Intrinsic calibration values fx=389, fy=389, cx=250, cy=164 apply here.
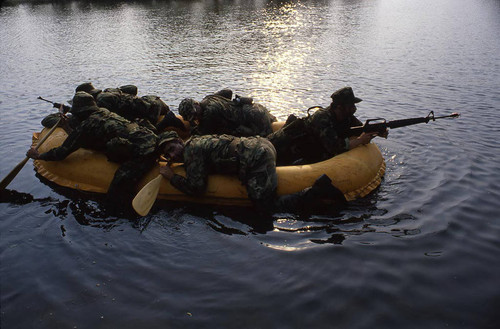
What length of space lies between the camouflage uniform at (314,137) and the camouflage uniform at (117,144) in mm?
2240

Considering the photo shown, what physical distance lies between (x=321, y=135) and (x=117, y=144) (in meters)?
3.36

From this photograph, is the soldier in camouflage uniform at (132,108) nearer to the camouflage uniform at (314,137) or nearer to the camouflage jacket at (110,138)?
the camouflage jacket at (110,138)

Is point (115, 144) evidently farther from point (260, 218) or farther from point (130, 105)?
point (260, 218)

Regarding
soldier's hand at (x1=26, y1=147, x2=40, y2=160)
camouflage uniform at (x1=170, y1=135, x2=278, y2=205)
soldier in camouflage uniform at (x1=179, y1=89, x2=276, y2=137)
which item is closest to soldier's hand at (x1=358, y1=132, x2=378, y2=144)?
camouflage uniform at (x1=170, y1=135, x2=278, y2=205)

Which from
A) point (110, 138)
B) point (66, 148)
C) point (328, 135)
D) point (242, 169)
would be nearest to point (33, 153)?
point (66, 148)

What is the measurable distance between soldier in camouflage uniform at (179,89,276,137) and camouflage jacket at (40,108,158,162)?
1.08 metres

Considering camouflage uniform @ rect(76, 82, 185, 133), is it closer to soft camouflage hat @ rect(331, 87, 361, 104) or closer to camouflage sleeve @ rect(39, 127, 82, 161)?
camouflage sleeve @ rect(39, 127, 82, 161)

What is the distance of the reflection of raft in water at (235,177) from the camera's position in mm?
6020

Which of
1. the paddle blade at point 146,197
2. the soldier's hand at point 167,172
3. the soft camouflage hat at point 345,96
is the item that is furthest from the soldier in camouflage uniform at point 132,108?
the soft camouflage hat at point 345,96

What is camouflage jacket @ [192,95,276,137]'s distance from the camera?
7.40 meters

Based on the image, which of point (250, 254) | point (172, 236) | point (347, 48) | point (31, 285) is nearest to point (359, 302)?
point (250, 254)

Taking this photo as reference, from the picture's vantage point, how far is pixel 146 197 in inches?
234

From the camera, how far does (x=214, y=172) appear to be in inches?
245

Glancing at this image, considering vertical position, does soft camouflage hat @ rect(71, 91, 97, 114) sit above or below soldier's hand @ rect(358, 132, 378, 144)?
above
